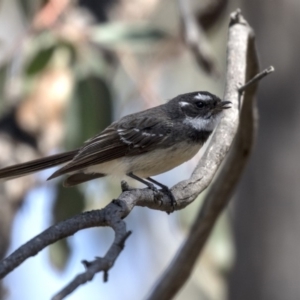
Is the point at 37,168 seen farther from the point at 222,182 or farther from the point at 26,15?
the point at 26,15

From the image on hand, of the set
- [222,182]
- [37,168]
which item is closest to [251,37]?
[222,182]

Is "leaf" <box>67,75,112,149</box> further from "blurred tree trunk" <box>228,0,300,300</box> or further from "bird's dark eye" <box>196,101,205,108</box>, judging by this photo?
"blurred tree trunk" <box>228,0,300,300</box>

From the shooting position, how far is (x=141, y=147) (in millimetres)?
3174

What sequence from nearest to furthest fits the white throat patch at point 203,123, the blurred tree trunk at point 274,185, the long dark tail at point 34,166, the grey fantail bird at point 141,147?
the long dark tail at point 34,166, the grey fantail bird at point 141,147, the white throat patch at point 203,123, the blurred tree trunk at point 274,185

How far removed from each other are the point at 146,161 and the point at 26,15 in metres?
1.65

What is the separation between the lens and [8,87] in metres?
4.10

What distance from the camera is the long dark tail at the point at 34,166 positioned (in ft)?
9.53

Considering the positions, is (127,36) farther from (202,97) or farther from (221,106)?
(221,106)

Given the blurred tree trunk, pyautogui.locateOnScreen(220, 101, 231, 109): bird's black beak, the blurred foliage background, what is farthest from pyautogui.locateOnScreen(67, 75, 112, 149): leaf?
pyautogui.locateOnScreen(220, 101, 231, 109): bird's black beak

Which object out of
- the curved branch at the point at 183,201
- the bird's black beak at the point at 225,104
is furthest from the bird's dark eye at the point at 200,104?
the bird's black beak at the point at 225,104

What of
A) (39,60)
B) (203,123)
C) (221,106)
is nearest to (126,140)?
(203,123)

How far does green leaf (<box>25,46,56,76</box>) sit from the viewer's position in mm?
4082

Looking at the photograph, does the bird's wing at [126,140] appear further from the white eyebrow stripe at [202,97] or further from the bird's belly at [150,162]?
the white eyebrow stripe at [202,97]

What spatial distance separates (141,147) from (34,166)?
53cm
